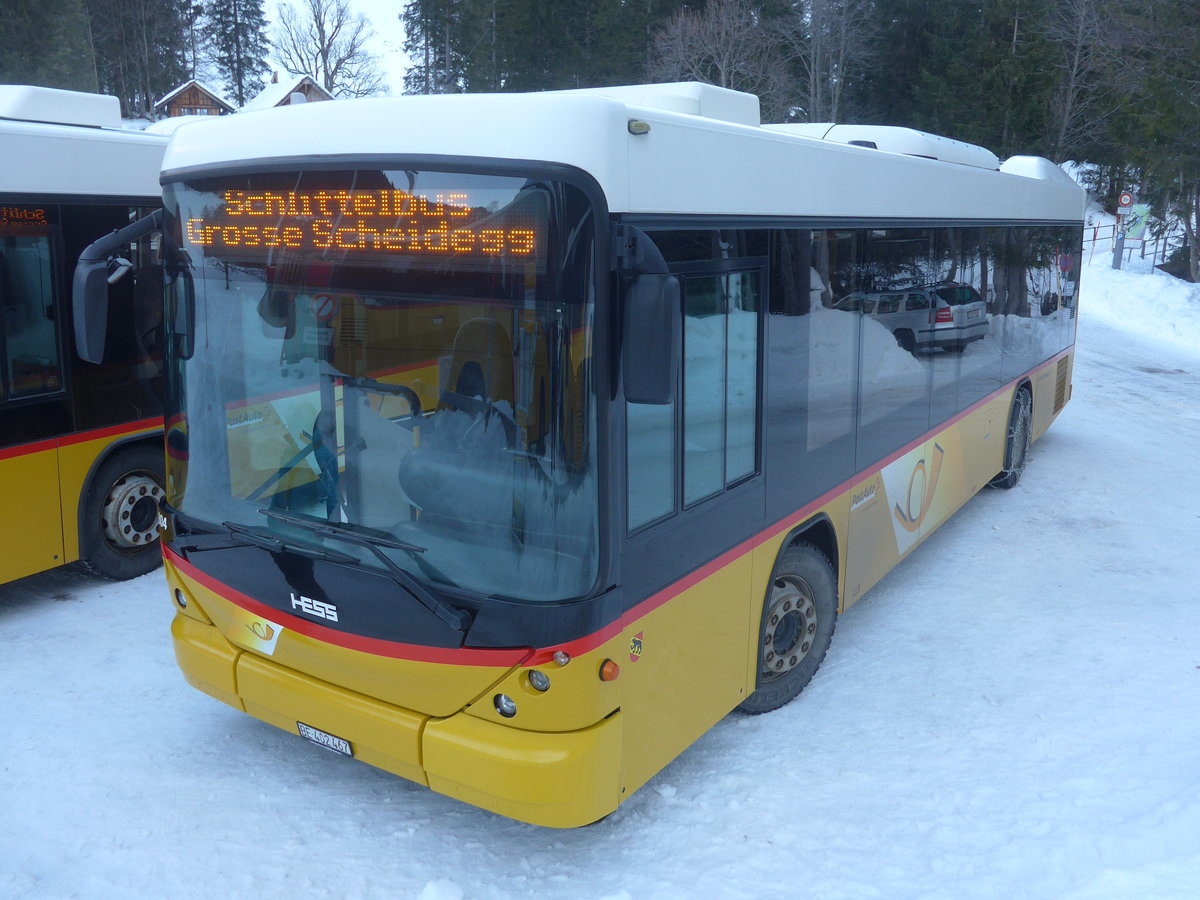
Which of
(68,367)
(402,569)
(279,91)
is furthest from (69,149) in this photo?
(279,91)

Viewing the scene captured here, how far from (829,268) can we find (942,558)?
3412mm

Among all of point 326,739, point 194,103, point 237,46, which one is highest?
point 237,46

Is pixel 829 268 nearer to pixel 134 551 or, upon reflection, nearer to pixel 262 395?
pixel 262 395

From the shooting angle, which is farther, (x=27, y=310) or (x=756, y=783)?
(x=27, y=310)

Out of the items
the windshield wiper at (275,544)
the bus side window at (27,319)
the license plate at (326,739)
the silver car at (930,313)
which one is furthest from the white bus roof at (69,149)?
the silver car at (930,313)

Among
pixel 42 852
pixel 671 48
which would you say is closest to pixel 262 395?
pixel 42 852

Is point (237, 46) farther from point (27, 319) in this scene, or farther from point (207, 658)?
point (207, 658)

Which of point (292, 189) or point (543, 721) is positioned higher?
point (292, 189)

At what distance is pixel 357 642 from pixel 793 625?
2.31m

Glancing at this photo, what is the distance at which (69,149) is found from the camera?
637 cm

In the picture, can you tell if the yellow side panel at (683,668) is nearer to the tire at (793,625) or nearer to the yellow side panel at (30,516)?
the tire at (793,625)

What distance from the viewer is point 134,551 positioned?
7035 millimetres

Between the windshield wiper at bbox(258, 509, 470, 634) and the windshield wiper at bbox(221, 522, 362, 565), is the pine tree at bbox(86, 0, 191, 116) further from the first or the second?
the windshield wiper at bbox(258, 509, 470, 634)

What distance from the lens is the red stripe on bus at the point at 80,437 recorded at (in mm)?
6066
